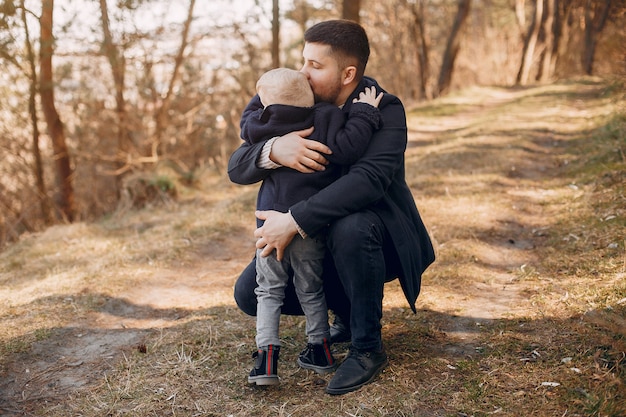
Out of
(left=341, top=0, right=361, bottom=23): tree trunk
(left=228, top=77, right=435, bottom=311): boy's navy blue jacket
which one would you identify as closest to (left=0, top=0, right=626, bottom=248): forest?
(left=341, top=0, right=361, bottom=23): tree trunk

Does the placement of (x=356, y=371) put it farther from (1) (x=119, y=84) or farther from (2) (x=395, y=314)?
(1) (x=119, y=84)

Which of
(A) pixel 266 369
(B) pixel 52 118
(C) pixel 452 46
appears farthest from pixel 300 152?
(C) pixel 452 46

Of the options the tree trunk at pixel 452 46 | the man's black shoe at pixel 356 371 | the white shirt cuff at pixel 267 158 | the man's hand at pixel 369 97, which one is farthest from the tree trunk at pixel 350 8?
the man's black shoe at pixel 356 371

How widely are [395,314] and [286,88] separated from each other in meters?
1.49

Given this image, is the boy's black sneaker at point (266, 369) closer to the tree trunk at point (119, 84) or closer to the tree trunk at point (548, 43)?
the tree trunk at point (119, 84)

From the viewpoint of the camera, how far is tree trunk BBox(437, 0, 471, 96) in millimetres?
15156

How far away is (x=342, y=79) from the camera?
2500 mm

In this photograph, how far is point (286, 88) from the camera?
236cm

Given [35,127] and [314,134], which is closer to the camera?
[314,134]

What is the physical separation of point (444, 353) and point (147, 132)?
10.0 metres

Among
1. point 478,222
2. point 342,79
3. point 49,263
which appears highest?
point 342,79

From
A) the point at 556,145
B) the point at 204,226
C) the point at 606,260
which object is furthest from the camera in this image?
the point at 556,145

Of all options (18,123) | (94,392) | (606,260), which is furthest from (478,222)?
(18,123)

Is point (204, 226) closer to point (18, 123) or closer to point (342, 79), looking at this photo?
point (342, 79)
